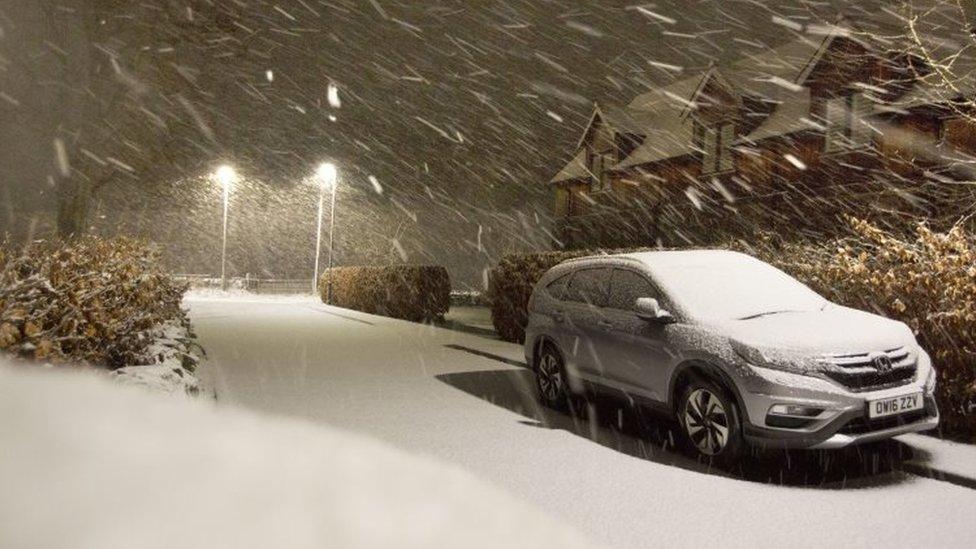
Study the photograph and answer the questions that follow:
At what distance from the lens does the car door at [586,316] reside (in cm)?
793

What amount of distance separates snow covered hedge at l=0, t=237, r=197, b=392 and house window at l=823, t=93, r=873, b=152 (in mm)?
17607

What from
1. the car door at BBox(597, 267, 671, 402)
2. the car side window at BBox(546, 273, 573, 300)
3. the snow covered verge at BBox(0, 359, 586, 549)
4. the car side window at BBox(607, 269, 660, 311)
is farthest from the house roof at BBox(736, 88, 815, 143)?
the snow covered verge at BBox(0, 359, 586, 549)

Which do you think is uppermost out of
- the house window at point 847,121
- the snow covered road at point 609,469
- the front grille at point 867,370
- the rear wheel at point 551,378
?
the house window at point 847,121

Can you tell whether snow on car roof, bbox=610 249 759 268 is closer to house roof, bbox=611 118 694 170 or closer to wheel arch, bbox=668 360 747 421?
wheel arch, bbox=668 360 747 421

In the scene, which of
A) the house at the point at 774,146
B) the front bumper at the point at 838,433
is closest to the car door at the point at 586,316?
the front bumper at the point at 838,433

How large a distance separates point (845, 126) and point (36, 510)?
20752mm

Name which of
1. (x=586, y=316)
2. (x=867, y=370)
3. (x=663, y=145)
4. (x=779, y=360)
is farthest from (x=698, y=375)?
(x=663, y=145)

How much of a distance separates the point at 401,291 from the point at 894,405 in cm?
1995

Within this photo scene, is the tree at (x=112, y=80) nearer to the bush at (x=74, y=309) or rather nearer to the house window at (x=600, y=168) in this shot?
the bush at (x=74, y=309)

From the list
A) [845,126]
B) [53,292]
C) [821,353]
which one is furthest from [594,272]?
[845,126]

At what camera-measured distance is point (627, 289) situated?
7723mm

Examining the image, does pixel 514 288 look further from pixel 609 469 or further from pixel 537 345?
pixel 609 469

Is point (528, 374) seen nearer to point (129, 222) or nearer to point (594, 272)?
point (594, 272)

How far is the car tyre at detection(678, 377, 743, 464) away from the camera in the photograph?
19.9ft
